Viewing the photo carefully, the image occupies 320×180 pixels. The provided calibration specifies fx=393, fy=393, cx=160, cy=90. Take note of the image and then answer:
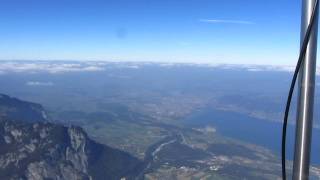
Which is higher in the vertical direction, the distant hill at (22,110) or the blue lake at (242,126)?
the distant hill at (22,110)

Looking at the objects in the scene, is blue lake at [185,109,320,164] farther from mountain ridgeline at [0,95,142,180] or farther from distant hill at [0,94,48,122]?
distant hill at [0,94,48,122]

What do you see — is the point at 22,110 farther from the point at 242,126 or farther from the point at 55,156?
the point at 242,126

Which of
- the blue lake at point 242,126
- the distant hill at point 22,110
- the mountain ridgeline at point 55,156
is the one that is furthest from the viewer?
the distant hill at point 22,110

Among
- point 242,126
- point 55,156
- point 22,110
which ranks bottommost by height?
point 242,126

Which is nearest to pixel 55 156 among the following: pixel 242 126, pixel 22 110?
pixel 22 110

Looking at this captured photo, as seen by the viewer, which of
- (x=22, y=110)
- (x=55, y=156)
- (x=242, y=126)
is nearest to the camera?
(x=55, y=156)

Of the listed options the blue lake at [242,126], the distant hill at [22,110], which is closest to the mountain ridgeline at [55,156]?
the distant hill at [22,110]

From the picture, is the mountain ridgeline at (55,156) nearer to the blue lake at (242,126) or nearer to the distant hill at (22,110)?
the distant hill at (22,110)
